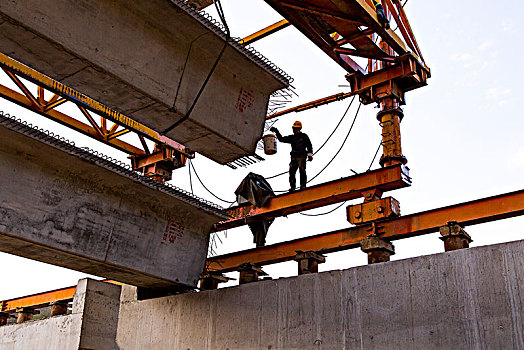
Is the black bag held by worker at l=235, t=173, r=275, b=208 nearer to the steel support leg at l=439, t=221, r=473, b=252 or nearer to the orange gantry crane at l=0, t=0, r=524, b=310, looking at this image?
the orange gantry crane at l=0, t=0, r=524, b=310

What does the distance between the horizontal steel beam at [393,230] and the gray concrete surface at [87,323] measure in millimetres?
2096

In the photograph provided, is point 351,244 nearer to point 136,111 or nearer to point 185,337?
point 185,337

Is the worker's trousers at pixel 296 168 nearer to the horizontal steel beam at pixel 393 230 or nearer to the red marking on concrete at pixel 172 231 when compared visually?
the horizontal steel beam at pixel 393 230

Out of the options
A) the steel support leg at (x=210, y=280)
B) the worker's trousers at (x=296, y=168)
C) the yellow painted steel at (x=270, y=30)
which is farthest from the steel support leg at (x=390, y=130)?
the steel support leg at (x=210, y=280)

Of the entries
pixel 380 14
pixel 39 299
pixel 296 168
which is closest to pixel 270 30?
pixel 296 168

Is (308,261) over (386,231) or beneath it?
beneath

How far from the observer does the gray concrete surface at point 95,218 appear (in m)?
7.52

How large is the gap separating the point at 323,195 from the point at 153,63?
3.72 meters

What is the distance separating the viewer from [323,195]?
9.48m

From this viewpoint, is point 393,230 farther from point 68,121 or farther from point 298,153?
point 68,121

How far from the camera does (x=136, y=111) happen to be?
7562mm

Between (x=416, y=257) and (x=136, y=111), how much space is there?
404 cm

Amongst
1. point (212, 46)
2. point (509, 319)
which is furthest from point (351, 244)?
point (212, 46)

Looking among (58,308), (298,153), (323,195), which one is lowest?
(58,308)
